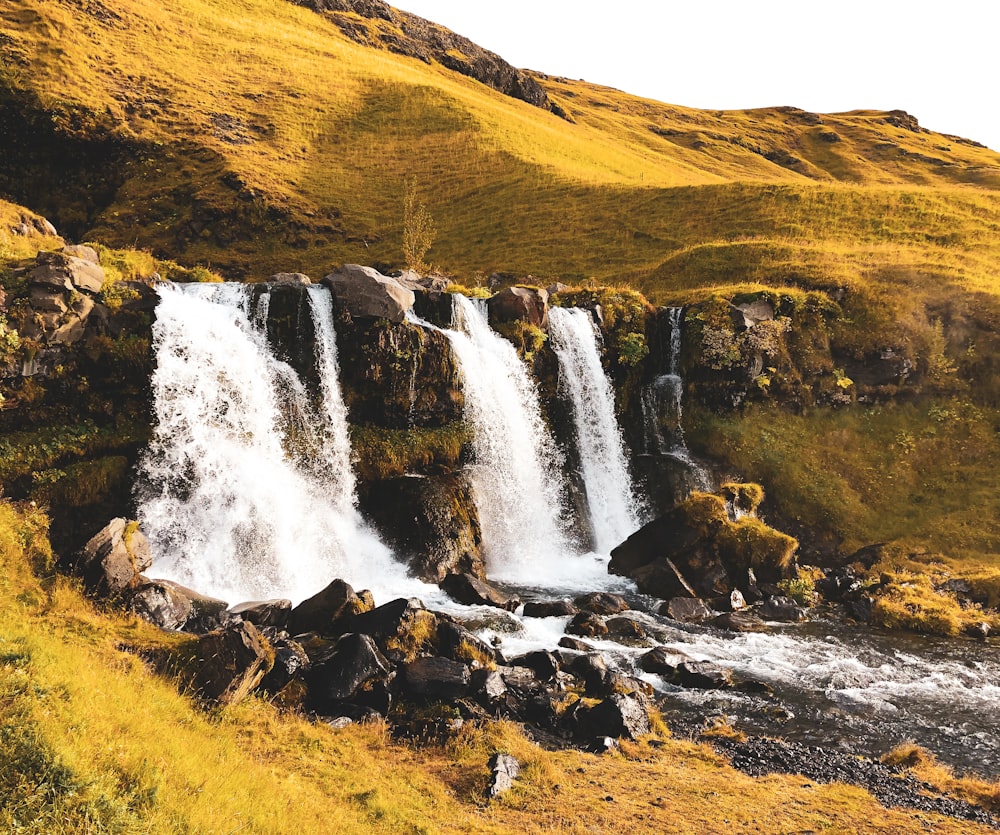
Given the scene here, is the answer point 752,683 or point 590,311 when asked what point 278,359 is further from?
point 752,683

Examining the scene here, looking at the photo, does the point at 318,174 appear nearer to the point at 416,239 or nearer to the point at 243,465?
the point at 416,239

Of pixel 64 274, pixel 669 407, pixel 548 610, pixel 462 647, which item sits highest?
pixel 64 274

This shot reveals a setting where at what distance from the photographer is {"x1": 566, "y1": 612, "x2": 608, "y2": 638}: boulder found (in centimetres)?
1809

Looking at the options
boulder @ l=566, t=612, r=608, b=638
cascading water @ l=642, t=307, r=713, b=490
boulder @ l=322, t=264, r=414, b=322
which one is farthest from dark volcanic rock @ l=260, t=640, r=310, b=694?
cascading water @ l=642, t=307, r=713, b=490

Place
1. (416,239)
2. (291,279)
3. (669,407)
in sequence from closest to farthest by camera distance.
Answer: (291,279) → (669,407) → (416,239)

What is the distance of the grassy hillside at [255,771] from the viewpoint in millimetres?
6199

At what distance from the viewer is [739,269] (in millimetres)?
41812

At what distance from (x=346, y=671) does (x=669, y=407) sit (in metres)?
24.3

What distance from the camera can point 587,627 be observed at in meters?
18.2

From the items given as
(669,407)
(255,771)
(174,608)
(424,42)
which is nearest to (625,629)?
(174,608)

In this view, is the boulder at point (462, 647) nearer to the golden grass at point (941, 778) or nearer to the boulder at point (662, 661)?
the boulder at point (662, 661)

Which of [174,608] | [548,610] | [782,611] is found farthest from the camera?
[782,611]

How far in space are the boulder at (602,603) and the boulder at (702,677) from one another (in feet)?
14.4

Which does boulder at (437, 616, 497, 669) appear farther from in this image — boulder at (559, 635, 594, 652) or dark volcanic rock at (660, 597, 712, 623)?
dark volcanic rock at (660, 597, 712, 623)
